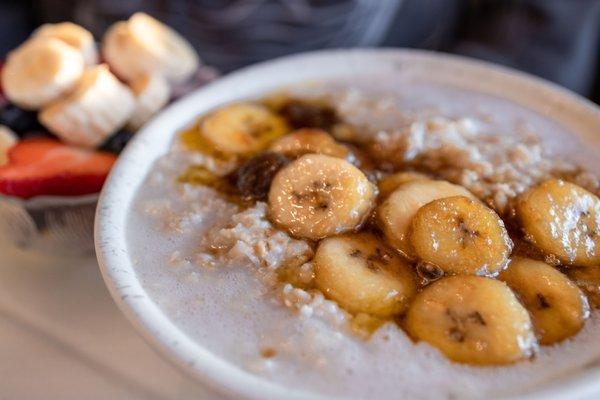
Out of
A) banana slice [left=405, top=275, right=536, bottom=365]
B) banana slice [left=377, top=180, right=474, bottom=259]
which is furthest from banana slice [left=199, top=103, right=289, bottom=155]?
banana slice [left=405, top=275, right=536, bottom=365]

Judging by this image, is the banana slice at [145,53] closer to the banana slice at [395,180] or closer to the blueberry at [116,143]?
the blueberry at [116,143]

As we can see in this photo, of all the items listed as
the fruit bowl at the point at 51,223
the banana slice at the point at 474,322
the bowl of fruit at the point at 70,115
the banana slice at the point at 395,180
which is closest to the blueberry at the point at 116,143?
the bowl of fruit at the point at 70,115

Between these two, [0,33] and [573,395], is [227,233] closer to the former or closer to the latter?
[573,395]

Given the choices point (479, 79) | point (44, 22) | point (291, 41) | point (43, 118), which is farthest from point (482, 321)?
point (44, 22)

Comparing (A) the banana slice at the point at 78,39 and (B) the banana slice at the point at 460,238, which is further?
(A) the banana slice at the point at 78,39

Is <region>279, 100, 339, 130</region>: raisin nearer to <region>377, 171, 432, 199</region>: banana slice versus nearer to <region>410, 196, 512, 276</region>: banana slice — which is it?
<region>377, 171, 432, 199</region>: banana slice
